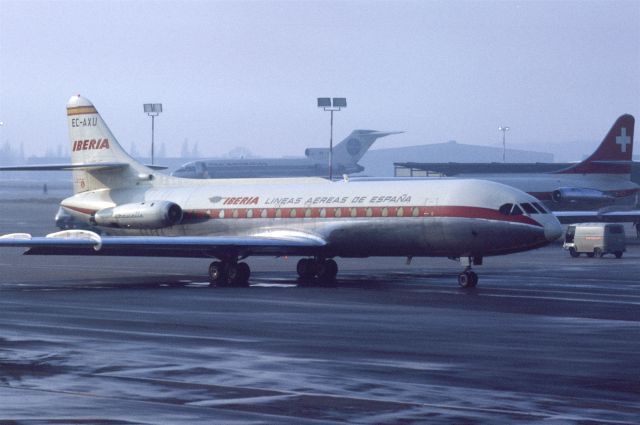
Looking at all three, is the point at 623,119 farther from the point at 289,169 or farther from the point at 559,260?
the point at 289,169

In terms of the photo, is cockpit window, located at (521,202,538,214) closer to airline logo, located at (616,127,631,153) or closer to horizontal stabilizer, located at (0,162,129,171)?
horizontal stabilizer, located at (0,162,129,171)

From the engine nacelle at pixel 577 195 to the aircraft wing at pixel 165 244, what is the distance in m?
37.0

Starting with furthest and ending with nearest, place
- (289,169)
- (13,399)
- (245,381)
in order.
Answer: (289,169)
(245,381)
(13,399)

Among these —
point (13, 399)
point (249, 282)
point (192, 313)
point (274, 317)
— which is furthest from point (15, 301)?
point (13, 399)

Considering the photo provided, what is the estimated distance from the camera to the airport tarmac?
1362 centimetres

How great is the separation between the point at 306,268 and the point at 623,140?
42449mm

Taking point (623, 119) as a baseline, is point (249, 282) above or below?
below

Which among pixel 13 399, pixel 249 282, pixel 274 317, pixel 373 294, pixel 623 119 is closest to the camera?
pixel 13 399

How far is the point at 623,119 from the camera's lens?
76250mm

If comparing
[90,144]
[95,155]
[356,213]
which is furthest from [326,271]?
[90,144]

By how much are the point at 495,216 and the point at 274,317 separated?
10.9 metres

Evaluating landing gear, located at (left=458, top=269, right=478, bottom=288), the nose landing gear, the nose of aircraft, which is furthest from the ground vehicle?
landing gear, located at (left=458, top=269, right=478, bottom=288)

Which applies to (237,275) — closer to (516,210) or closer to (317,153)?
(516,210)

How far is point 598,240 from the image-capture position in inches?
2174
